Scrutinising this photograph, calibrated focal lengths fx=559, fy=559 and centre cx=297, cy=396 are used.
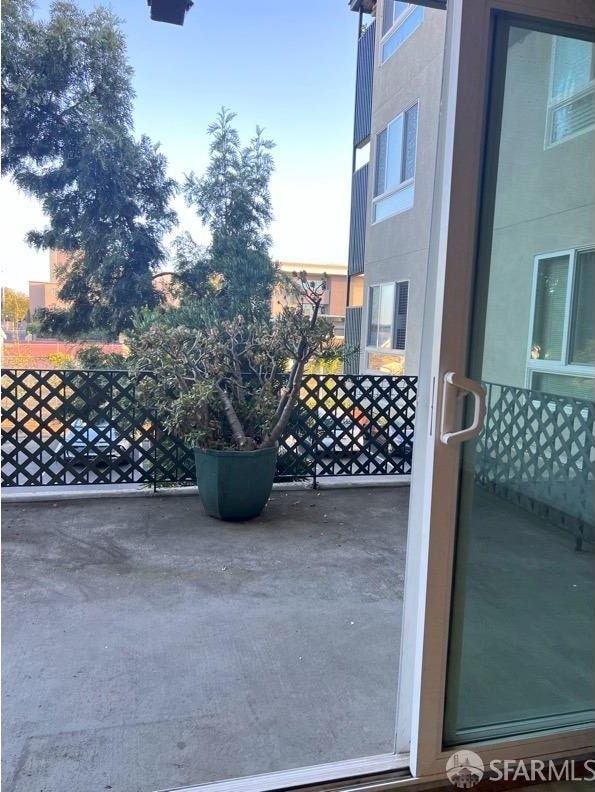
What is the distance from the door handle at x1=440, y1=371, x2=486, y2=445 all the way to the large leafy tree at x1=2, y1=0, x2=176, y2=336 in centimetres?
607

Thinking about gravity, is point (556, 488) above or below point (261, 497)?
above

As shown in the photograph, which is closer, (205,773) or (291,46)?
(205,773)

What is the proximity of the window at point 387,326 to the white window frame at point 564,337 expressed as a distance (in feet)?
18.7

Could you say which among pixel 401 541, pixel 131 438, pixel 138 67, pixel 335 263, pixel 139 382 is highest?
pixel 138 67

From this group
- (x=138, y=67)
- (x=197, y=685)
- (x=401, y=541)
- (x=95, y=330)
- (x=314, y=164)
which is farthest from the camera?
(x=314, y=164)

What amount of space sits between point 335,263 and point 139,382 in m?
6.07

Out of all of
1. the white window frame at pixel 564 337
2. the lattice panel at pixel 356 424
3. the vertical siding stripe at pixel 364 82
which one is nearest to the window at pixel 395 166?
the vertical siding stripe at pixel 364 82

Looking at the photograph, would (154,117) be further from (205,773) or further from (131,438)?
(205,773)

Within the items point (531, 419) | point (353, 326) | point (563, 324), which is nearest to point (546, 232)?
point (563, 324)

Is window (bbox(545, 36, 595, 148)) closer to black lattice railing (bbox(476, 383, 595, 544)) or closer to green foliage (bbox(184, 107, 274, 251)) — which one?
black lattice railing (bbox(476, 383, 595, 544))

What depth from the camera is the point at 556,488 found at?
4.95 feet

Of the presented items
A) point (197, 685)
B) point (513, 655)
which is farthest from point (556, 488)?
point (197, 685)

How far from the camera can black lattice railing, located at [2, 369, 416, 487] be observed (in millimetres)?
4117

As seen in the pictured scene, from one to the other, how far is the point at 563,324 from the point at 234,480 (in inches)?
101
